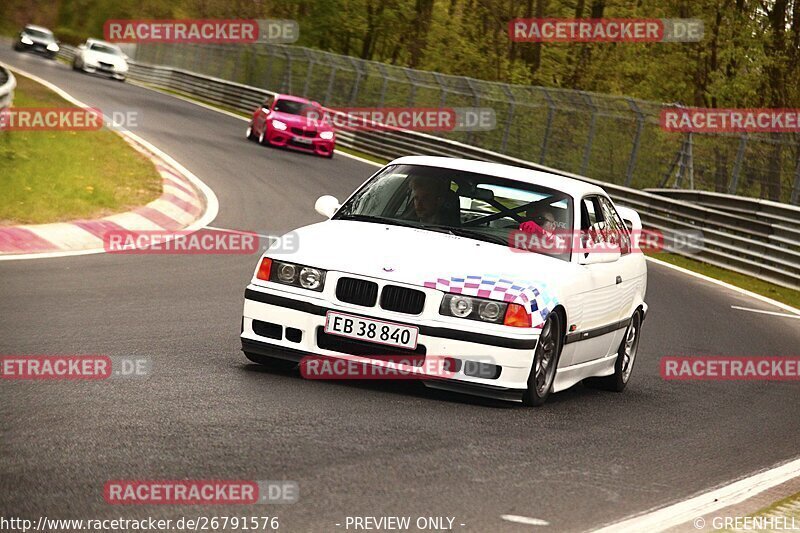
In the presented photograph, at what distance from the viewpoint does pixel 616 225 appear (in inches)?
380

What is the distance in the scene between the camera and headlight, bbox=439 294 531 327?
7410mm

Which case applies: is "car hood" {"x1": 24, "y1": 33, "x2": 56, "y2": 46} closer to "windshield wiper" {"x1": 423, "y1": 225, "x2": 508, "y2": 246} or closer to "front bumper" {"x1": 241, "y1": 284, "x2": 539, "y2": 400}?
"windshield wiper" {"x1": 423, "y1": 225, "x2": 508, "y2": 246}

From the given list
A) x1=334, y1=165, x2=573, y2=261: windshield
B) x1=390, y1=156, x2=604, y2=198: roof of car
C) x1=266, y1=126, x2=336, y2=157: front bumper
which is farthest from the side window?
x1=266, y1=126, x2=336, y2=157: front bumper

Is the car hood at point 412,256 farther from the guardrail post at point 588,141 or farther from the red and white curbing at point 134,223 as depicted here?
the guardrail post at point 588,141

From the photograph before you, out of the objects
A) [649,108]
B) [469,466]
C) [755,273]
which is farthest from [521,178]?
[649,108]

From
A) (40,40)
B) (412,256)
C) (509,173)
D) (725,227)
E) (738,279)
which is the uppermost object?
(509,173)

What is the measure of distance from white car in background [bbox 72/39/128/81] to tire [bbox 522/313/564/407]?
44.6 metres

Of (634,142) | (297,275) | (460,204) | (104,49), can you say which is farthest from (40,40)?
(297,275)

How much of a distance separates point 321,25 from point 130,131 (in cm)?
3198

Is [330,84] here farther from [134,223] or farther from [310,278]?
[310,278]

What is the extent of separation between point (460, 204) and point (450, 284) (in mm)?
1253

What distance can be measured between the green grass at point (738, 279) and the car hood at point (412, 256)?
39.9ft

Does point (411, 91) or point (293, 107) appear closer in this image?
point (293, 107)

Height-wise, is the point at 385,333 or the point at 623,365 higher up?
the point at 385,333
